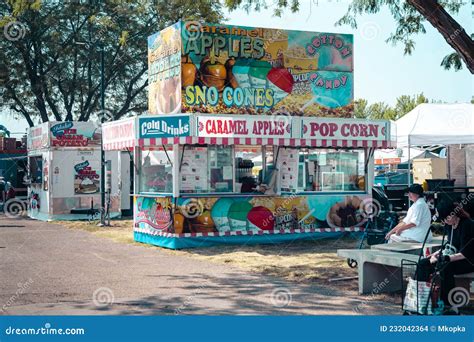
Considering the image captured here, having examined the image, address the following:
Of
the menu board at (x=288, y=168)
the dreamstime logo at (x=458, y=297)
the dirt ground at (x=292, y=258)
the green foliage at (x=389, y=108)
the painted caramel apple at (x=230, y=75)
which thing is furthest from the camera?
the green foliage at (x=389, y=108)

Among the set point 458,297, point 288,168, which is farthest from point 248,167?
point 458,297

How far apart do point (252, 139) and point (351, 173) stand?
3777mm

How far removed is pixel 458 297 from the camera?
8.24 meters

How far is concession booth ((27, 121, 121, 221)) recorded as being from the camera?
2427 cm

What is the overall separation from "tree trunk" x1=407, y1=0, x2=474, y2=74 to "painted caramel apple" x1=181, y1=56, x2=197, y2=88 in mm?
6923

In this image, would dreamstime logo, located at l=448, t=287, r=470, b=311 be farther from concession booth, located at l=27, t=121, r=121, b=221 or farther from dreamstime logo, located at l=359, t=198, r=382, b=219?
concession booth, located at l=27, t=121, r=121, b=221

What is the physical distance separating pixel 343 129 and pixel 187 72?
14.0 feet

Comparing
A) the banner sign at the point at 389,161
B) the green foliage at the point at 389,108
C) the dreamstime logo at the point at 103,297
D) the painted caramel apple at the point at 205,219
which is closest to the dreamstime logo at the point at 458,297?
the dreamstime logo at the point at 103,297

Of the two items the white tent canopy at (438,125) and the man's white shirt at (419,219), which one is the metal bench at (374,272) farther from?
the white tent canopy at (438,125)

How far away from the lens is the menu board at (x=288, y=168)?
16.3 meters

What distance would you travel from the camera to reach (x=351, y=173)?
1747 cm

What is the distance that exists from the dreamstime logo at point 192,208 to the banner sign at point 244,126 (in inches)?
67.3

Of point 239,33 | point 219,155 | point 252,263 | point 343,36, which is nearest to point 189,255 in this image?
point 252,263

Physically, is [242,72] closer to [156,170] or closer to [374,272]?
[156,170]
